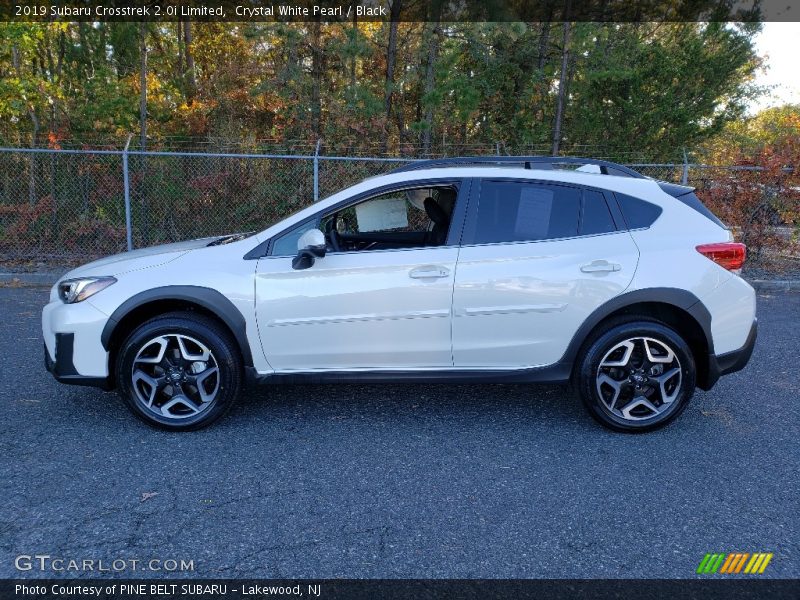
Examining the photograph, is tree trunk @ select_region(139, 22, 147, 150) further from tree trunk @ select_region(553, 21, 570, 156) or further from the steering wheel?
the steering wheel

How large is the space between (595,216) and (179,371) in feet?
9.47

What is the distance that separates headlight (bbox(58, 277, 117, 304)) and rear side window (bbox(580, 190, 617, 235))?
10.1ft

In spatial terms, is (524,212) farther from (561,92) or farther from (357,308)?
(561,92)

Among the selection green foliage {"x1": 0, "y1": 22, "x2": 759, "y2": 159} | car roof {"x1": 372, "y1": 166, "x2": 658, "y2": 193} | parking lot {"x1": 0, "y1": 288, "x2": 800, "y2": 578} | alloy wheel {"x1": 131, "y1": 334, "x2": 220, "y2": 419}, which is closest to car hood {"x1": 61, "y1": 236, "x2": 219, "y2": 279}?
alloy wheel {"x1": 131, "y1": 334, "x2": 220, "y2": 419}

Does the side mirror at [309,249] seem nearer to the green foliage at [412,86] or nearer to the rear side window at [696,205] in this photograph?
the rear side window at [696,205]

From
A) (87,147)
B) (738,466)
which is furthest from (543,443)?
(87,147)

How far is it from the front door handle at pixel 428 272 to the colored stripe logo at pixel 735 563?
2.05 m

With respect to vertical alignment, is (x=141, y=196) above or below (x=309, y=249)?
below

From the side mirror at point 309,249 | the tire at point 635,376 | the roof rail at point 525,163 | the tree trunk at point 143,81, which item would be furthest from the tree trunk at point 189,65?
the tire at point 635,376

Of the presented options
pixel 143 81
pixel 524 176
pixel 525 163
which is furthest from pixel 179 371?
pixel 143 81

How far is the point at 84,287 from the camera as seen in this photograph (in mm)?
3883

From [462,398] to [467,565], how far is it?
2.08 metres

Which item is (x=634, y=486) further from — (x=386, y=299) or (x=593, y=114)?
(x=593, y=114)

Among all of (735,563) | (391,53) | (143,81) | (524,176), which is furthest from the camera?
(143,81)
